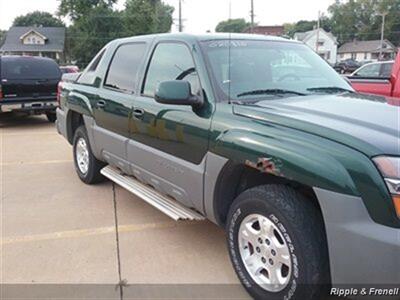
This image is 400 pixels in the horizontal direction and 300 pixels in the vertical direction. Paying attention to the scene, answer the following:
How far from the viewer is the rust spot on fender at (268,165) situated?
8.90ft

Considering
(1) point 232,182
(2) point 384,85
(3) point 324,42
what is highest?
(3) point 324,42

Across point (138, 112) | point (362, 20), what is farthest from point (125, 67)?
point (362, 20)

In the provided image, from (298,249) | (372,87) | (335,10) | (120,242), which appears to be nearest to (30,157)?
(120,242)

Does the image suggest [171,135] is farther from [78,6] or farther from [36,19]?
[36,19]

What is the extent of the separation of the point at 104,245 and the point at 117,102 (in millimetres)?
1441

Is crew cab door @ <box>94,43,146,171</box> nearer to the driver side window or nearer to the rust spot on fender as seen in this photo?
the driver side window

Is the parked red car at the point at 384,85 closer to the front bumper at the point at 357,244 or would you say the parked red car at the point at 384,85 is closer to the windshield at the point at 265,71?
the windshield at the point at 265,71

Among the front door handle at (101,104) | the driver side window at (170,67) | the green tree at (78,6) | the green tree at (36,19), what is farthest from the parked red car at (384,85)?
the green tree at (36,19)

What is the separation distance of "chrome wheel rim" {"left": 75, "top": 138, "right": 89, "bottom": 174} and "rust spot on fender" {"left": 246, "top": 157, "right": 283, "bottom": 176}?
3.31 m

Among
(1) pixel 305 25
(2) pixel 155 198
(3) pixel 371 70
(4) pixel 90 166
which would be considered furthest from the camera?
(1) pixel 305 25

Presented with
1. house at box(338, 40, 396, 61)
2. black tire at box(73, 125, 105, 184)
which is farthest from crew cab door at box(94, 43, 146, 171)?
house at box(338, 40, 396, 61)

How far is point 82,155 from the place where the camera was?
591 centimetres

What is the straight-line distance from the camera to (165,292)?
10.7 ft

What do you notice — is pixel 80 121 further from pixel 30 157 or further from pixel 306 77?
pixel 306 77
